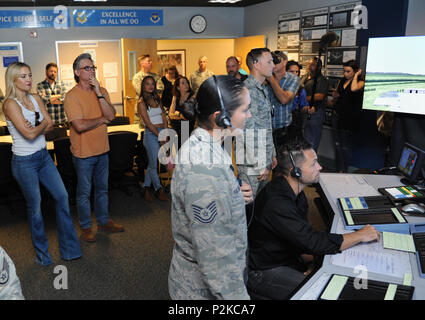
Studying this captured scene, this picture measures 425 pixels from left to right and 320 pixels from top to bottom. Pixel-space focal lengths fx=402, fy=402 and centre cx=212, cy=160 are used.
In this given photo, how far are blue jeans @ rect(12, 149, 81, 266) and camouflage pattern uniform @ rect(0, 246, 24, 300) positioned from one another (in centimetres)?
177

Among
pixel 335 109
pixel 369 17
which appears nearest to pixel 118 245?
pixel 335 109

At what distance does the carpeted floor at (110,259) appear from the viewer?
289 centimetres

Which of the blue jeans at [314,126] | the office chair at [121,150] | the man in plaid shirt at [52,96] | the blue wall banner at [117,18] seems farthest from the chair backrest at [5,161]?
the blue wall banner at [117,18]

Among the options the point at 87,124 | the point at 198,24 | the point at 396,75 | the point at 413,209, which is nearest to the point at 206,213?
the point at 413,209

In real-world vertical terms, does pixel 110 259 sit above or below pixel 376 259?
below

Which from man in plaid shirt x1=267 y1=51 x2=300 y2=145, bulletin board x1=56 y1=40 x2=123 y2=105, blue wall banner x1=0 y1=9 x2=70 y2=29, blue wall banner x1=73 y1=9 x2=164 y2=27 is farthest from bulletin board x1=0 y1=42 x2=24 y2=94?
man in plaid shirt x1=267 y1=51 x2=300 y2=145

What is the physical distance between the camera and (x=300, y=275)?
79.8 inches

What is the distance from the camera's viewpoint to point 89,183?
3420 mm

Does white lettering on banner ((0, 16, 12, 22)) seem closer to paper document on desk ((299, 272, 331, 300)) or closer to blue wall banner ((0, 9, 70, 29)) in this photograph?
blue wall banner ((0, 9, 70, 29))

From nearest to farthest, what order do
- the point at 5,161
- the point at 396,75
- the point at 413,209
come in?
→ the point at 413,209 → the point at 396,75 → the point at 5,161

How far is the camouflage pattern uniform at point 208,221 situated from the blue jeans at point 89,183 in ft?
7.05

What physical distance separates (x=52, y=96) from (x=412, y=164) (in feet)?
16.6

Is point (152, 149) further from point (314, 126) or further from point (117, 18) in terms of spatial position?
point (117, 18)

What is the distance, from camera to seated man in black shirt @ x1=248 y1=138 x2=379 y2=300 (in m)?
1.98
